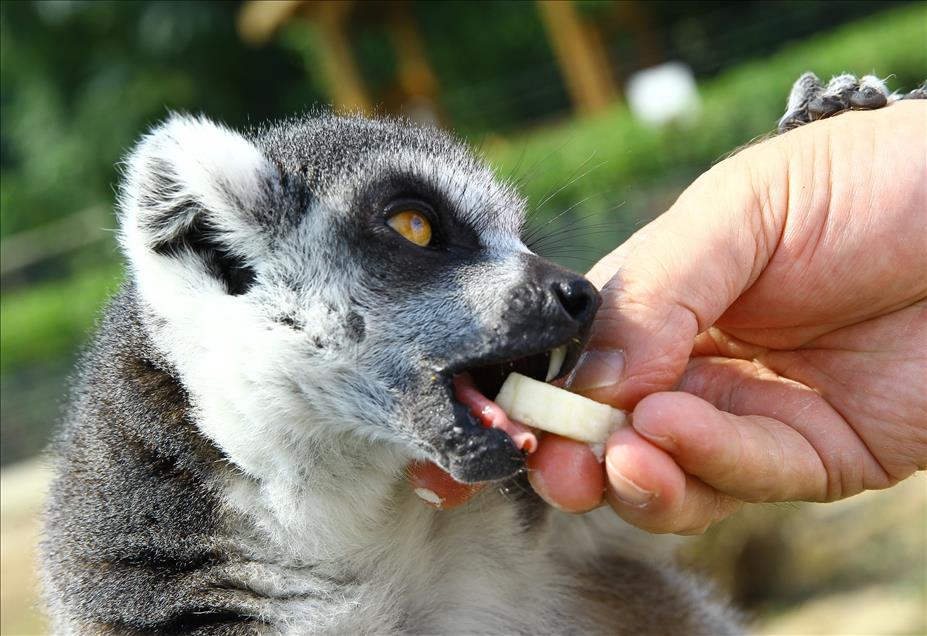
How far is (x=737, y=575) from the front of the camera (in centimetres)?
561

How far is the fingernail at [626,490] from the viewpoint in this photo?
6.63ft

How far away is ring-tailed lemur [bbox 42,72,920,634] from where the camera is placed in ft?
7.02

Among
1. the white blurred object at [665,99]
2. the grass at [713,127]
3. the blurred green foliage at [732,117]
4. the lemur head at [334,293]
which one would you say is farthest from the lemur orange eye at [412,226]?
the white blurred object at [665,99]

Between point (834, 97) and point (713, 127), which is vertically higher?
point (834, 97)

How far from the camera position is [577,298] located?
205 cm

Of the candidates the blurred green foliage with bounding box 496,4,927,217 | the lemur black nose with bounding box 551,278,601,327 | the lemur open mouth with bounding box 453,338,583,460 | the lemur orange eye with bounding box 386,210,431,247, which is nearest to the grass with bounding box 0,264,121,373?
the blurred green foliage with bounding box 496,4,927,217

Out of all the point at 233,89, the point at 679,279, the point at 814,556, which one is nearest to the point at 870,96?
the point at 679,279

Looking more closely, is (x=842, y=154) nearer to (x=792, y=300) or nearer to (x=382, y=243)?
(x=792, y=300)

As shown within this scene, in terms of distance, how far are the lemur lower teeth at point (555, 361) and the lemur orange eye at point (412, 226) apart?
1.44ft

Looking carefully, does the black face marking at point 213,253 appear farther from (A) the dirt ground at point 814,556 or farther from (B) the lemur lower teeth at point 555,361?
(A) the dirt ground at point 814,556

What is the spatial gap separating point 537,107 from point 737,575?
48.6 feet

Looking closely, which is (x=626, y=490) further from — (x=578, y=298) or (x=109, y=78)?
(x=109, y=78)

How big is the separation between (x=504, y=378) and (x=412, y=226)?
1.46ft

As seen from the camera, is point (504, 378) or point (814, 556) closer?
point (504, 378)
